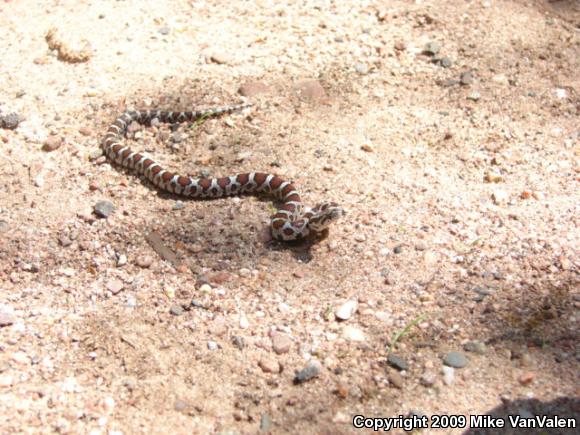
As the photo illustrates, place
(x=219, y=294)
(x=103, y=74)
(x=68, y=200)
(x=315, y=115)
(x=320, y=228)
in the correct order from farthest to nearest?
(x=103, y=74)
(x=315, y=115)
(x=68, y=200)
(x=320, y=228)
(x=219, y=294)

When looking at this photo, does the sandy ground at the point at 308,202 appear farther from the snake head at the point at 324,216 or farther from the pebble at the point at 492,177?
the snake head at the point at 324,216

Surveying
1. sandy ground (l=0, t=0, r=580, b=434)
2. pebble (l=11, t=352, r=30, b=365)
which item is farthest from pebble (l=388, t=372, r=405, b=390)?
pebble (l=11, t=352, r=30, b=365)

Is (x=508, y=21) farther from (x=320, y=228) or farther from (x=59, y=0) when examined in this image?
(x=59, y=0)

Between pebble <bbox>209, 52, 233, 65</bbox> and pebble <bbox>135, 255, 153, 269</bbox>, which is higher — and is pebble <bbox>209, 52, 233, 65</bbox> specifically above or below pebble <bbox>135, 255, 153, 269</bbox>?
above

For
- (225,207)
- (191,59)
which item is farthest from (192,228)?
(191,59)

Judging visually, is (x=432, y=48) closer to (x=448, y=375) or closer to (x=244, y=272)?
(x=244, y=272)

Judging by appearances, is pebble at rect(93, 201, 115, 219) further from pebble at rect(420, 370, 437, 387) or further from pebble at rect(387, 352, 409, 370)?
pebble at rect(420, 370, 437, 387)

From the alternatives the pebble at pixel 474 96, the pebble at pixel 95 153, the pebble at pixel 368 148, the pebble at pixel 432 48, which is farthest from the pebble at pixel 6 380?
the pebble at pixel 432 48
